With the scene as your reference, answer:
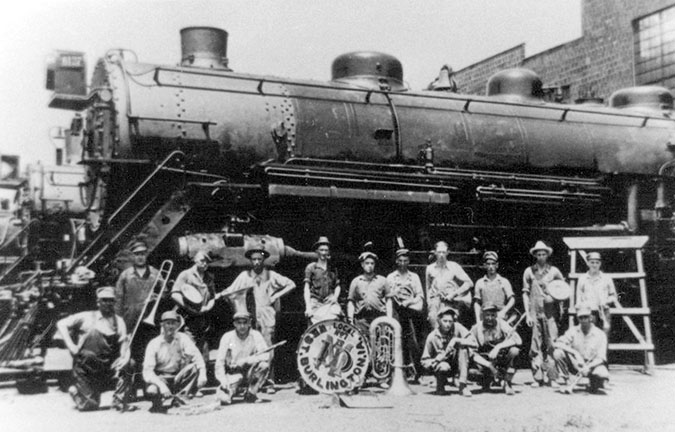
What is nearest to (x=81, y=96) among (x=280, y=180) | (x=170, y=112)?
(x=170, y=112)

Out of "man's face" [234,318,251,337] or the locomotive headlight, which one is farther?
the locomotive headlight

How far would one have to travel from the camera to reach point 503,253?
1093 centimetres

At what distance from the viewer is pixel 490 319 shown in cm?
860

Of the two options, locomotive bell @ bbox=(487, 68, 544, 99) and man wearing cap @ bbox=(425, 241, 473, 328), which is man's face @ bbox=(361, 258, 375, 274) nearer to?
man wearing cap @ bbox=(425, 241, 473, 328)

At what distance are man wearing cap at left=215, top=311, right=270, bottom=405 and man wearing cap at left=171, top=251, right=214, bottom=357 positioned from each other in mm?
594

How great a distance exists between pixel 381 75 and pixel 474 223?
2.68 m

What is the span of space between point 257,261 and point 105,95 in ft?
8.76

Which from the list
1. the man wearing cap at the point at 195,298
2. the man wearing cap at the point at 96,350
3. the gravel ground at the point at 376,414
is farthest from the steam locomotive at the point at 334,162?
the gravel ground at the point at 376,414

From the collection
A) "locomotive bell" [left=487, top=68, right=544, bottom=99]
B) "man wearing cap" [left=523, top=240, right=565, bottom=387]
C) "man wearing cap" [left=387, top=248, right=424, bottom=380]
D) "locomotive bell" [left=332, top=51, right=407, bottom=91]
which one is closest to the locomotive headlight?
"locomotive bell" [left=332, top=51, right=407, bottom=91]

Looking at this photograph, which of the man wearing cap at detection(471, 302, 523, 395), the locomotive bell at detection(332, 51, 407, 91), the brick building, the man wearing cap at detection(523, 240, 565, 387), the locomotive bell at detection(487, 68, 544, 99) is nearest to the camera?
the man wearing cap at detection(471, 302, 523, 395)

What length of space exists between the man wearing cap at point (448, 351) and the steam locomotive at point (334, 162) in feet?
6.21

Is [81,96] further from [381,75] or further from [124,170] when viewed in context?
[381,75]

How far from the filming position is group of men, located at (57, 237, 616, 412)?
7.13 m

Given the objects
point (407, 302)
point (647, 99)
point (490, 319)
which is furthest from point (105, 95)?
point (647, 99)
